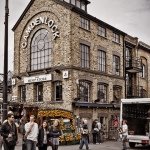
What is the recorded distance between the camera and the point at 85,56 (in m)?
31.2

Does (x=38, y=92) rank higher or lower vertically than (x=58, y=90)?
lower

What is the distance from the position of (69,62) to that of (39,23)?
481 centimetres

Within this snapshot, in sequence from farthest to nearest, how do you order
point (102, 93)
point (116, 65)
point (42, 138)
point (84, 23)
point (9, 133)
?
point (116, 65) → point (102, 93) → point (84, 23) → point (42, 138) → point (9, 133)

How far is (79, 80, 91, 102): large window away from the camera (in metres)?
30.4

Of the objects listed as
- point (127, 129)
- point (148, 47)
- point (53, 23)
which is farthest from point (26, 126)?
point (148, 47)

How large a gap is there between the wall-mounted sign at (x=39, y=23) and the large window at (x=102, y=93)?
19.1 feet

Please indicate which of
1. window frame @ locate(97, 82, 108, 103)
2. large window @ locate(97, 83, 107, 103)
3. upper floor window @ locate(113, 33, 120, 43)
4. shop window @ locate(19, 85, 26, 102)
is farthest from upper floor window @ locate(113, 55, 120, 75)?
shop window @ locate(19, 85, 26, 102)

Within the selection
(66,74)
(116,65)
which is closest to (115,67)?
(116,65)

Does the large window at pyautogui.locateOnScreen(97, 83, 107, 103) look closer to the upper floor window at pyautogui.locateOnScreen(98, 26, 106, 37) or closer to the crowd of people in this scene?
the upper floor window at pyautogui.locateOnScreen(98, 26, 106, 37)

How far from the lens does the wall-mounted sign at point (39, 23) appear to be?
30469mm

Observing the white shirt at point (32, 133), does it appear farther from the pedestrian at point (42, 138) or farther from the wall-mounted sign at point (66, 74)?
the wall-mounted sign at point (66, 74)

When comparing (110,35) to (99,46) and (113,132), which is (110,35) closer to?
(99,46)

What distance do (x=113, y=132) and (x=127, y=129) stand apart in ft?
30.2

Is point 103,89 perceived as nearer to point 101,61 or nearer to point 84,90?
point 101,61
